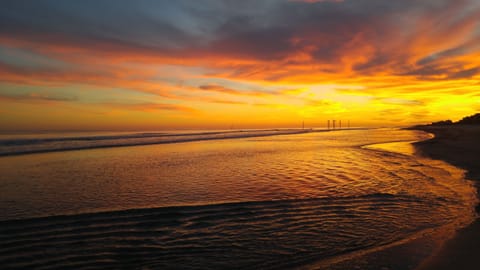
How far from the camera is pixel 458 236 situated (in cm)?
647

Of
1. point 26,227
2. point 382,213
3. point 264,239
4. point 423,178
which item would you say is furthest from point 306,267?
point 423,178

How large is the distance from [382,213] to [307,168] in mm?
9457

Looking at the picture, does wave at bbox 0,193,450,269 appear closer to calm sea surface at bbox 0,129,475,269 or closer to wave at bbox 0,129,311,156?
calm sea surface at bbox 0,129,475,269

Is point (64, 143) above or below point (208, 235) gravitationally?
above

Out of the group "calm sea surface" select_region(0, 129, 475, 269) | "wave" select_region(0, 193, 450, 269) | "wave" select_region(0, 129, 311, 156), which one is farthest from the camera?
"wave" select_region(0, 129, 311, 156)

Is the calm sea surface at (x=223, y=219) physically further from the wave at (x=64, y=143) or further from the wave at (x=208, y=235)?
the wave at (x=64, y=143)

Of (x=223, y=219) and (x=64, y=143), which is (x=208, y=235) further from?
(x=64, y=143)

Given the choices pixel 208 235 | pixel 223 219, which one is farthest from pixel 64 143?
pixel 208 235

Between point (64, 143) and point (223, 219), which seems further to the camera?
point (64, 143)

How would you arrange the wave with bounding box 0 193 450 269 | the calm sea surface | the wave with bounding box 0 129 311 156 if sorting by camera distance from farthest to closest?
the wave with bounding box 0 129 311 156 → the calm sea surface → the wave with bounding box 0 193 450 269

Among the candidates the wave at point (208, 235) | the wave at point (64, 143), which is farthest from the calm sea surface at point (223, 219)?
the wave at point (64, 143)

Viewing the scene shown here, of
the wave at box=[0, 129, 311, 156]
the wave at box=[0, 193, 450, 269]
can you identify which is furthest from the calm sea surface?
the wave at box=[0, 129, 311, 156]

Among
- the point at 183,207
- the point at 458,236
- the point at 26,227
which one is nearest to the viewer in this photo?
the point at 458,236

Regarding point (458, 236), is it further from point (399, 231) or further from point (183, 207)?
point (183, 207)
